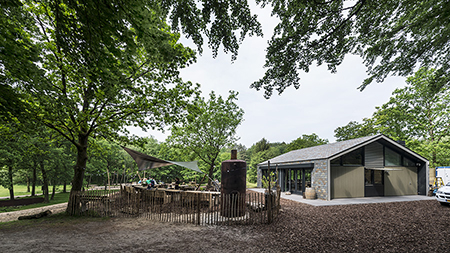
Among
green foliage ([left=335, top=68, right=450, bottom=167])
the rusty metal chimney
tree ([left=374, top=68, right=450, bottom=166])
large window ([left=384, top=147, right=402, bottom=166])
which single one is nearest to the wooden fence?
the rusty metal chimney

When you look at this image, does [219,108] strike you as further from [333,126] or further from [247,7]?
[333,126]

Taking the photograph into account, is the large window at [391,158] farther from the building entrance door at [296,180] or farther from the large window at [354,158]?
the building entrance door at [296,180]

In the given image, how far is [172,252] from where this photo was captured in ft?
15.0

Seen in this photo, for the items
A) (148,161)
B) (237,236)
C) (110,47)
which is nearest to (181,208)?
(237,236)

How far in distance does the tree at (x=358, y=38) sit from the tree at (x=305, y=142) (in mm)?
34084

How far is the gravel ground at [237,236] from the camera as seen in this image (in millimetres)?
4852

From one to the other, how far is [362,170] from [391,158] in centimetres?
307

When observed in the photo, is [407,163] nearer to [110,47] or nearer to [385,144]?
[385,144]

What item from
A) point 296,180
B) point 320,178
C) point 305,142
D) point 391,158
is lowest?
point 296,180

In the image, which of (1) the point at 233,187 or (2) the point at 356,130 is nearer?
(1) the point at 233,187

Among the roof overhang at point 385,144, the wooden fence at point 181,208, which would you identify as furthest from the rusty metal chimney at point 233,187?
the roof overhang at point 385,144

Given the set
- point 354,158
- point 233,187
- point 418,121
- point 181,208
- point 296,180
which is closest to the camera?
point 181,208

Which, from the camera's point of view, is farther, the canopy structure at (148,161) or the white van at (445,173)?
the white van at (445,173)

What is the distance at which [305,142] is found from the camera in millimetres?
38781
